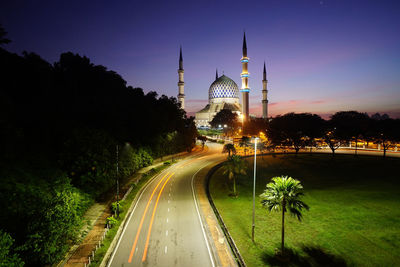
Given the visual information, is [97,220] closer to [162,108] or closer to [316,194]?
[316,194]

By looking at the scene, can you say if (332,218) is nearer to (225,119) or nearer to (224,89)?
(225,119)

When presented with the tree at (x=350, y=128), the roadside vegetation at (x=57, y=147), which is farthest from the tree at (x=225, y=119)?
the roadside vegetation at (x=57, y=147)

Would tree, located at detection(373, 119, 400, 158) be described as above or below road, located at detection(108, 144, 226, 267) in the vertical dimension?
above

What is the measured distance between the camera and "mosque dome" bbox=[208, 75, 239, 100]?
162375mm

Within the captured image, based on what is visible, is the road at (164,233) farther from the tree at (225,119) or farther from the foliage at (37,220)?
the tree at (225,119)

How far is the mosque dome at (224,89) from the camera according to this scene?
162375 millimetres

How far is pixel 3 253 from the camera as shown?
12.5 meters

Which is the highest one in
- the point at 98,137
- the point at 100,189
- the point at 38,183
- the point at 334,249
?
the point at 98,137

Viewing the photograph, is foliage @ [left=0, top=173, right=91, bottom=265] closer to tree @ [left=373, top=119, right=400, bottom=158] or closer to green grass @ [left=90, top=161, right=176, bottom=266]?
green grass @ [left=90, top=161, right=176, bottom=266]

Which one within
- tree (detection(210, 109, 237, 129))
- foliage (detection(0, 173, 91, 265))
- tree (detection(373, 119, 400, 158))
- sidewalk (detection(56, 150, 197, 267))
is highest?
tree (detection(210, 109, 237, 129))

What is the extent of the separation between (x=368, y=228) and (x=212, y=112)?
468ft

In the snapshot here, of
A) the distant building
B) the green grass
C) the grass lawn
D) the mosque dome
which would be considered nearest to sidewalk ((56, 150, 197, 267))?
the green grass

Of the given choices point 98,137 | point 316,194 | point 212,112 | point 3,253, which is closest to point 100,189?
point 98,137

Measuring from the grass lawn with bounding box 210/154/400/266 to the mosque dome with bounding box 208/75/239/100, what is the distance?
122 metres
